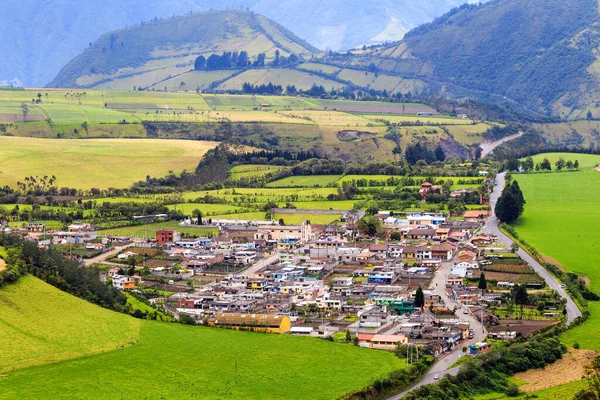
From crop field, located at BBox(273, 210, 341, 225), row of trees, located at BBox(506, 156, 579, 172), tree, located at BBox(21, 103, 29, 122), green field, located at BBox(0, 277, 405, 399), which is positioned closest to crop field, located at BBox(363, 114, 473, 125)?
row of trees, located at BBox(506, 156, 579, 172)

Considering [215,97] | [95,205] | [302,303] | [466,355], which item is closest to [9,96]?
[215,97]

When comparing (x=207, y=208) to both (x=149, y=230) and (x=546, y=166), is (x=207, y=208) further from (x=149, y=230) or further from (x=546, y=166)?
(x=546, y=166)

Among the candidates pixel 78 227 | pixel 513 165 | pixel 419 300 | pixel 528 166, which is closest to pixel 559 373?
pixel 419 300

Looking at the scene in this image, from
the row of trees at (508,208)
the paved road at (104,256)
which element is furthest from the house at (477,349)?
the row of trees at (508,208)

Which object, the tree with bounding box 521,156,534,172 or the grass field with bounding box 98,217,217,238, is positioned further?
the tree with bounding box 521,156,534,172

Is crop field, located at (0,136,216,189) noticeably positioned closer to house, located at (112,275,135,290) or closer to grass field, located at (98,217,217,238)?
grass field, located at (98,217,217,238)

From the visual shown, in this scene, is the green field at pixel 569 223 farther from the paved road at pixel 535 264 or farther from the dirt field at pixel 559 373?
the dirt field at pixel 559 373

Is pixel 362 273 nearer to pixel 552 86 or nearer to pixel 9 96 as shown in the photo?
pixel 9 96
